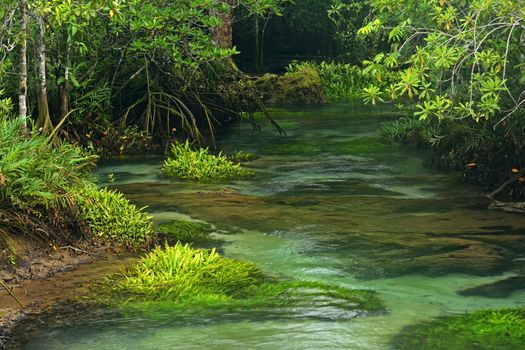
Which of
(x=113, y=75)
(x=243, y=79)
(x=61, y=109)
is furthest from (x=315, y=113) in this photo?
(x=61, y=109)

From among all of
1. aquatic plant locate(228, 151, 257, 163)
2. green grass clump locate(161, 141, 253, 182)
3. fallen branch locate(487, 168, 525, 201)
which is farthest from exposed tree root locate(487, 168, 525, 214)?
aquatic plant locate(228, 151, 257, 163)

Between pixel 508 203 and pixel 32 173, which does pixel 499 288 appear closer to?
pixel 508 203

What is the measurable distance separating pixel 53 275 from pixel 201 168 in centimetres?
560

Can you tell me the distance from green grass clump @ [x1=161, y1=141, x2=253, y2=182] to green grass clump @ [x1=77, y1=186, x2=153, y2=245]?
3.99 meters

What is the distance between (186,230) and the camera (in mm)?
9891

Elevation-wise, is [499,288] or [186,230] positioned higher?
[186,230]

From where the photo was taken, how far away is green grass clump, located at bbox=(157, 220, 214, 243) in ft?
31.7

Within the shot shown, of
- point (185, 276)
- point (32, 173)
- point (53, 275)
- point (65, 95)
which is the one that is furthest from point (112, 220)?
point (65, 95)

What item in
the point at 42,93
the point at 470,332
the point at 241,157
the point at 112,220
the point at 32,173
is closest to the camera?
the point at 470,332

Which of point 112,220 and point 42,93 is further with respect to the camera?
point 42,93

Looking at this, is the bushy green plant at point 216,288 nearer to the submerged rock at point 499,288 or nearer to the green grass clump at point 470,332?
the green grass clump at point 470,332

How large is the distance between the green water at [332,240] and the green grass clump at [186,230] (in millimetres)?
334

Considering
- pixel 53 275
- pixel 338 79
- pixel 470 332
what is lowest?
pixel 470 332

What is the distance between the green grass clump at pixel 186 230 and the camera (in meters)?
9.66
